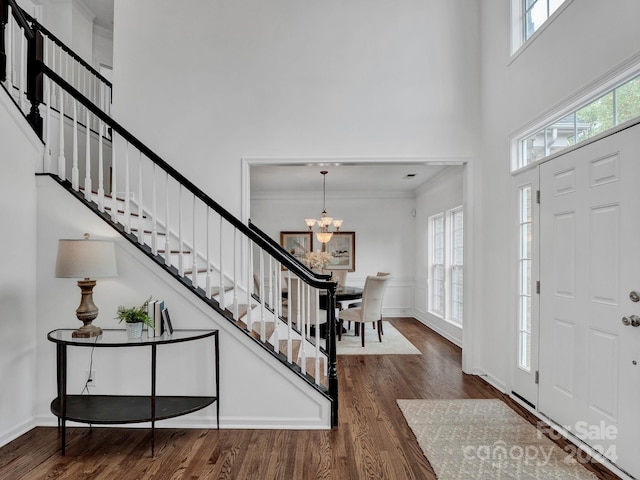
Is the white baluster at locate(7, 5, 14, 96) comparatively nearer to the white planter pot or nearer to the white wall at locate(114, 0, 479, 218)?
the white wall at locate(114, 0, 479, 218)

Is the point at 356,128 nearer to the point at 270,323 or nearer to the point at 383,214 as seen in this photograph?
the point at 270,323

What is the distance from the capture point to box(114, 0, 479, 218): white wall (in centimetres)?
427

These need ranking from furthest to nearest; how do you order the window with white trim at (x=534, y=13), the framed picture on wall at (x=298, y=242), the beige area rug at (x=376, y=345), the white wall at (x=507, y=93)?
1. the framed picture on wall at (x=298, y=242)
2. the beige area rug at (x=376, y=345)
3. the window with white trim at (x=534, y=13)
4. the white wall at (x=507, y=93)

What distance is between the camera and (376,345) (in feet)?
18.9

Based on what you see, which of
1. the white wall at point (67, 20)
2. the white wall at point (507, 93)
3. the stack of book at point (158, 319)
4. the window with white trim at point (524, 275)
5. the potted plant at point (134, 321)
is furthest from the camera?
the white wall at point (67, 20)

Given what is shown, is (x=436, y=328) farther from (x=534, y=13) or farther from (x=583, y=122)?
(x=534, y=13)

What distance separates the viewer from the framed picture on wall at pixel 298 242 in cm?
846

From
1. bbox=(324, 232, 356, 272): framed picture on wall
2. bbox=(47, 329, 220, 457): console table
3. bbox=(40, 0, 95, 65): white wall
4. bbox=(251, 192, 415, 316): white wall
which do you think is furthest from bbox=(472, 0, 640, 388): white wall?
bbox=(40, 0, 95, 65): white wall

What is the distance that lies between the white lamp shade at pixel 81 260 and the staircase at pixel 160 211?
0.36 metres

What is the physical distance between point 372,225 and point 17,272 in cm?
649

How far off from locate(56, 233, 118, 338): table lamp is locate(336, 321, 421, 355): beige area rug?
328 cm

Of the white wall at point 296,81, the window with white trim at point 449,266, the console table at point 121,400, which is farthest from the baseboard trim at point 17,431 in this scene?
the window with white trim at point 449,266

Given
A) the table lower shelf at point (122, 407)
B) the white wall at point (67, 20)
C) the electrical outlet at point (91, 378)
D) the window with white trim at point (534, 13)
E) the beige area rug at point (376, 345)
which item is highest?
the white wall at point (67, 20)

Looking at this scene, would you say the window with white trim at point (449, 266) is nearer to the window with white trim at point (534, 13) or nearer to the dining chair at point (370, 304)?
the dining chair at point (370, 304)
